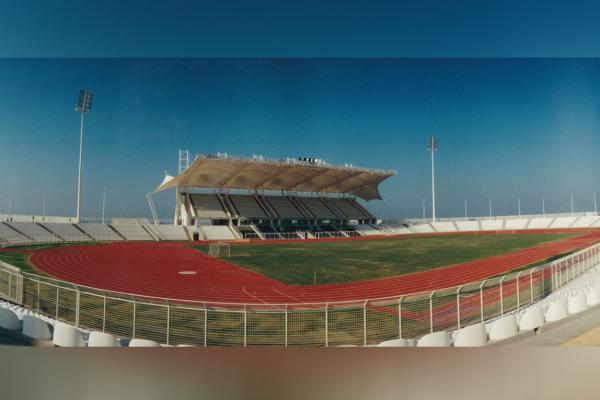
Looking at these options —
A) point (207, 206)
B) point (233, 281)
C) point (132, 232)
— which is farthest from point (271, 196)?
point (233, 281)

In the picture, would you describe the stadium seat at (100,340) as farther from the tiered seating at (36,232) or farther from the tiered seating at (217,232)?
the tiered seating at (217,232)

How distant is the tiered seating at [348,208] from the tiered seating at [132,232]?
1471 cm

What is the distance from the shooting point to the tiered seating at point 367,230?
2663 centimetres

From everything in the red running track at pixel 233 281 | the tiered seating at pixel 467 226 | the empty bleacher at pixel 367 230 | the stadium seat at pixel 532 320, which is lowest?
the red running track at pixel 233 281

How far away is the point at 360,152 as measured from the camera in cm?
340

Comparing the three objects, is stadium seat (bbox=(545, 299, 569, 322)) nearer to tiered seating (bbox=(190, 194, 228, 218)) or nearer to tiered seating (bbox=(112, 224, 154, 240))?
tiered seating (bbox=(112, 224, 154, 240))

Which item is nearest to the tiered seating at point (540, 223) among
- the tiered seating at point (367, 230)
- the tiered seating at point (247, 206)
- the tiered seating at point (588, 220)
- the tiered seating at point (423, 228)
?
the tiered seating at point (423, 228)

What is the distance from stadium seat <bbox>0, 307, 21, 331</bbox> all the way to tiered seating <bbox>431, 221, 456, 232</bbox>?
27.5 metres

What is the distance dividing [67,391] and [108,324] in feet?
5.35

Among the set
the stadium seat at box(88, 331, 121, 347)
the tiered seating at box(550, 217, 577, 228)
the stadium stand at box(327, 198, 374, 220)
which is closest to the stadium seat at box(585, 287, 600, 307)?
the stadium seat at box(88, 331, 121, 347)

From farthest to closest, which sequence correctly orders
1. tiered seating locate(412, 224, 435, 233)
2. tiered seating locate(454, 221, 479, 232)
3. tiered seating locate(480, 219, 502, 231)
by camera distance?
1. tiered seating locate(412, 224, 435, 233)
2. tiered seating locate(454, 221, 479, 232)
3. tiered seating locate(480, 219, 502, 231)

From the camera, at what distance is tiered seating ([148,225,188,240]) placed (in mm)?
20211

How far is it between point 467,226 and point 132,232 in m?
23.3

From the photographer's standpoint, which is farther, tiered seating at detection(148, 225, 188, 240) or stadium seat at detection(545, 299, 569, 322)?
tiered seating at detection(148, 225, 188, 240)
